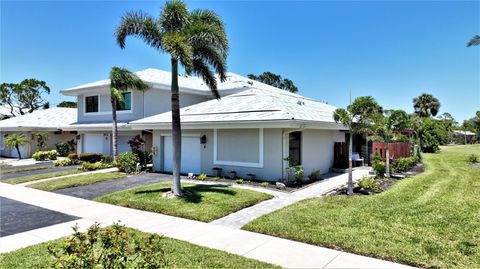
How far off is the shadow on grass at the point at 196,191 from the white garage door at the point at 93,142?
48.2ft

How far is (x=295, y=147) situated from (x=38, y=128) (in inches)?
1015

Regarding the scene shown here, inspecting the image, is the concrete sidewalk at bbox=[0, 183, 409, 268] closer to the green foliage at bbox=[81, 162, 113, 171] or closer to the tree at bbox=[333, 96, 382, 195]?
the tree at bbox=[333, 96, 382, 195]

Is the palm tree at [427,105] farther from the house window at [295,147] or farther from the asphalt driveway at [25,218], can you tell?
the asphalt driveway at [25,218]

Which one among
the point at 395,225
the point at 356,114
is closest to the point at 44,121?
the point at 356,114

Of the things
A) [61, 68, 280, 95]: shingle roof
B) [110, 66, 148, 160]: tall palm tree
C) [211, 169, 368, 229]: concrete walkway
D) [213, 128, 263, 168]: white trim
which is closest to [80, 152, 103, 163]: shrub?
[110, 66, 148, 160]: tall palm tree

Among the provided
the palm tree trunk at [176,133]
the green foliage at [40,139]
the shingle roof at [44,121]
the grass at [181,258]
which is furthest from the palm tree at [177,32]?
the green foliage at [40,139]

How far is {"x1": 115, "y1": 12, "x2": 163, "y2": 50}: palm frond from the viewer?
34.6 ft

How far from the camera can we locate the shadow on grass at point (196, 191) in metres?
10.4

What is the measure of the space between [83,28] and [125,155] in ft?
25.7

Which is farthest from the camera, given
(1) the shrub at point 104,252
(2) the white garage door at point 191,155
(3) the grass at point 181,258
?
(2) the white garage door at point 191,155

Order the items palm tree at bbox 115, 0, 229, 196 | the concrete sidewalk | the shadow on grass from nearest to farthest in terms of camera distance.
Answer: the concrete sidewalk, palm tree at bbox 115, 0, 229, 196, the shadow on grass

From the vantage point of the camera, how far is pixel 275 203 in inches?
400

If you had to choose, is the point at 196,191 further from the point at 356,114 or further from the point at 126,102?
the point at 126,102

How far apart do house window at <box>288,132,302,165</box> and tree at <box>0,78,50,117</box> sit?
5495 centimetres
